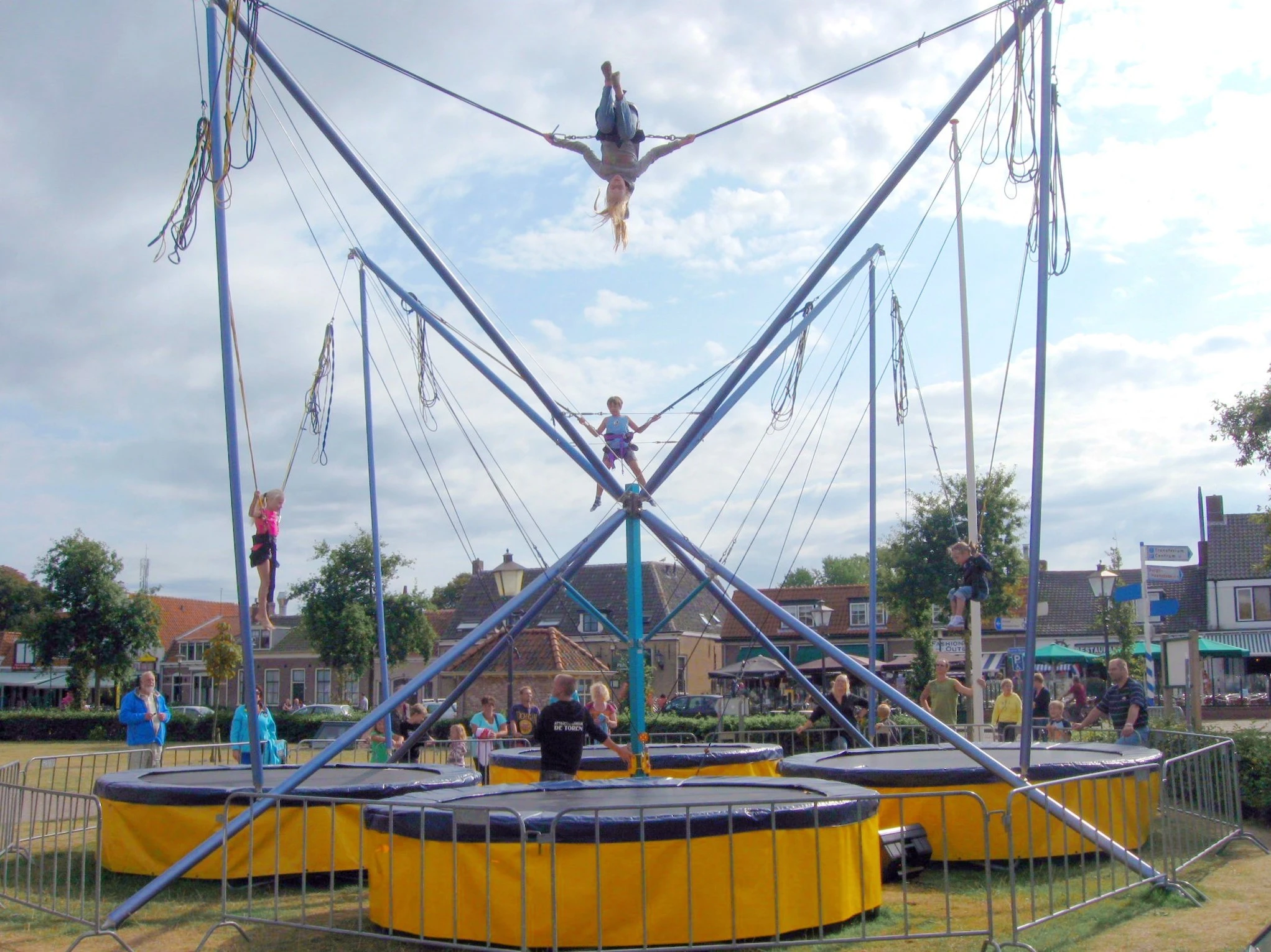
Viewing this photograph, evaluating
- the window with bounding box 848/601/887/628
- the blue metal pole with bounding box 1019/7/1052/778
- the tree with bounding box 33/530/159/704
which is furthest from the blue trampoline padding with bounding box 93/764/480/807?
the window with bounding box 848/601/887/628

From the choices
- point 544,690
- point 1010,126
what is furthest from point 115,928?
point 544,690

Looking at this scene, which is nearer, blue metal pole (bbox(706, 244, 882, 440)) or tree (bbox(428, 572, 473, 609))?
blue metal pole (bbox(706, 244, 882, 440))

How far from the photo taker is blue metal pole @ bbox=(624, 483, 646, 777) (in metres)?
7.80

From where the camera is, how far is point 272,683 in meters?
50.0

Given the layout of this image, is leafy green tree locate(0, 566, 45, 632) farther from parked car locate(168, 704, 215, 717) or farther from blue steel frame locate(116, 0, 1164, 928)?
blue steel frame locate(116, 0, 1164, 928)

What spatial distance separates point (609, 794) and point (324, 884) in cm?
196

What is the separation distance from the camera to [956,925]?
18.8 ft

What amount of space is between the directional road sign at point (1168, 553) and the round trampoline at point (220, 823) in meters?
7.87

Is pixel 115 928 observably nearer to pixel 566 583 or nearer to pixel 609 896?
pixel 609 896

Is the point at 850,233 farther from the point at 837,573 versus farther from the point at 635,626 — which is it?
the point at 837,573

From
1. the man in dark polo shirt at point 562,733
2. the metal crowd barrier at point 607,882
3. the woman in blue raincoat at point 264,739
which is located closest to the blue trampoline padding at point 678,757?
the woman in blue raincoat at point 264,739

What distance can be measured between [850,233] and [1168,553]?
6.91 meters

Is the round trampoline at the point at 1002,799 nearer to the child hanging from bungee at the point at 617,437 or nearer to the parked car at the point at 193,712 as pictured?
the child hanging from bungee at the point at 617,437

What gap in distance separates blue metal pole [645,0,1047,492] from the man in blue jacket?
573 centimetres
